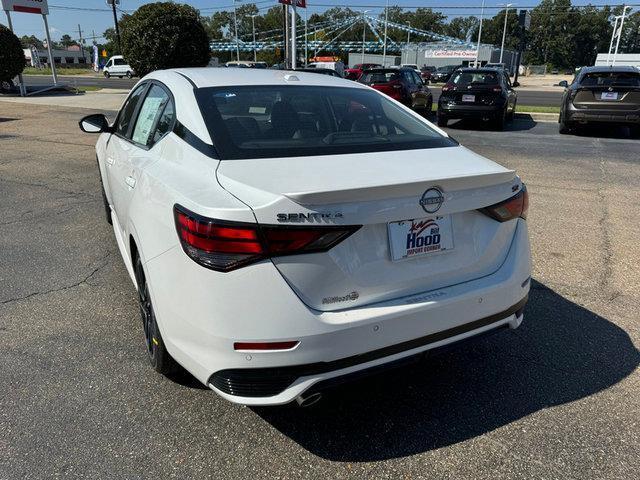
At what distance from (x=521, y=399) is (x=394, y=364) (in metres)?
0.94

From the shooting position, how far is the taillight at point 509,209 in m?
2.38

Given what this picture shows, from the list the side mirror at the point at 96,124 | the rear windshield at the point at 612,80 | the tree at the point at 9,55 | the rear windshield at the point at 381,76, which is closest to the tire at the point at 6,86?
the tree at the point at 9,55

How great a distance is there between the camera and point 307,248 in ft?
6.35

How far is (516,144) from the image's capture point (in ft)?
35.7

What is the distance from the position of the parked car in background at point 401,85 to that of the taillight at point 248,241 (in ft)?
42.7

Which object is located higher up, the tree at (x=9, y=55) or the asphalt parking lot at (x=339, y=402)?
the tree at (x=9, y=55)

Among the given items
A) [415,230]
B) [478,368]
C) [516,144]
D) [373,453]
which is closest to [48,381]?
[373,453]

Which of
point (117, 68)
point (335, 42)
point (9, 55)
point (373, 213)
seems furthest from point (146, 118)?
point (335, 42)

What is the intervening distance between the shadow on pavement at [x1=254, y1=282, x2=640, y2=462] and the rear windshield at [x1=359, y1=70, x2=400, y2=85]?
12765 mm

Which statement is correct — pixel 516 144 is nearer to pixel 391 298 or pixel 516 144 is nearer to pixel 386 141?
pixel 386 141

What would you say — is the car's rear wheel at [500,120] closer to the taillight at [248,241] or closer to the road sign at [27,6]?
the taillight at [248,241]

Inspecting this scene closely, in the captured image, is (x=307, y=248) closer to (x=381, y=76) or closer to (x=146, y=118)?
(x=146, y=118)

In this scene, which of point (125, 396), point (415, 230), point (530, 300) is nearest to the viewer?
point (415, 230)

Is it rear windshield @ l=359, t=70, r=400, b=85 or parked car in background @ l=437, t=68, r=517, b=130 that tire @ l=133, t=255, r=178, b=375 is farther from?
rear windshield @ l=359, t=70, r=400, b=85
